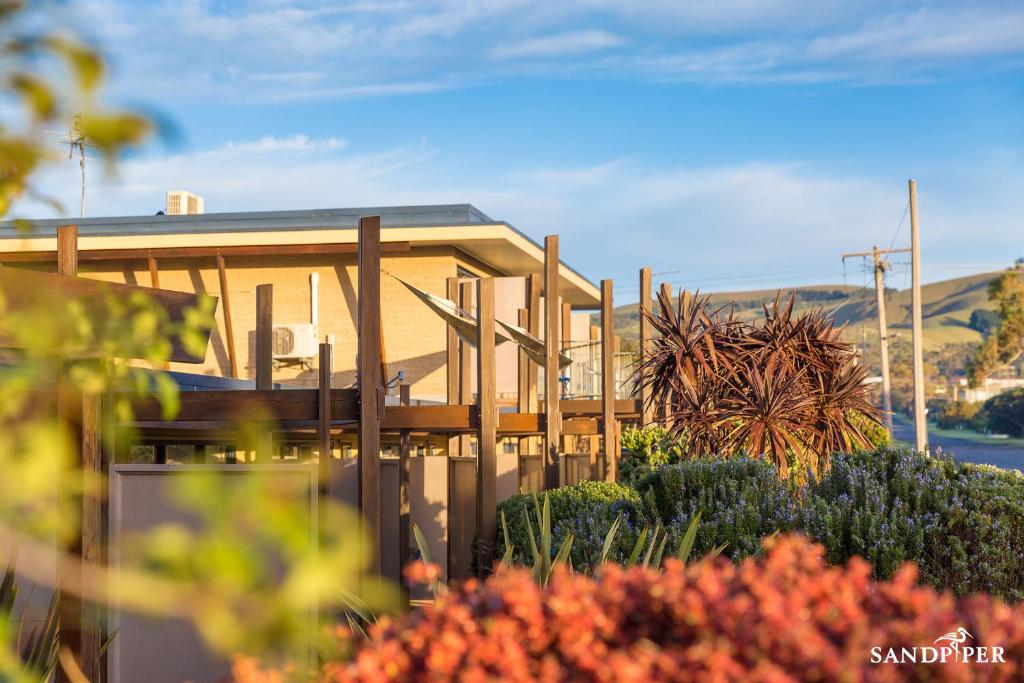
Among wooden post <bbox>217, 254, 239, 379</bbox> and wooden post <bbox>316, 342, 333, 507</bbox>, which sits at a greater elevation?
wooden post <bbox>217, 254, 239, 379</bbox>

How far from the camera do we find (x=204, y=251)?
19891 mm

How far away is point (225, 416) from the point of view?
7855 millimetres

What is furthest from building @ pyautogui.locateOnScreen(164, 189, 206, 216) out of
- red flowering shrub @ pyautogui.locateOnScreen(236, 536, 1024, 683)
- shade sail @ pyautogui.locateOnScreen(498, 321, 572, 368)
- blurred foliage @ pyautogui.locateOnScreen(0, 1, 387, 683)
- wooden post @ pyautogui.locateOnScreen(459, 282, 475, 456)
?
blurred foliage @ pyautogui.locateOnScreen(0, 1, 387, 683)

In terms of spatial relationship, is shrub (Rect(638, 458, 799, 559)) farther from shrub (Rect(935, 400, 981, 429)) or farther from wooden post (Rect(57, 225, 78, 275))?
shrub (Rect(935, 400, 981, 429))

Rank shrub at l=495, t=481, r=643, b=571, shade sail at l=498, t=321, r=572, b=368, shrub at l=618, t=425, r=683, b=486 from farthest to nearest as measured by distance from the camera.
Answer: shrub at l=618, t=425, r=683, b=486
shade sail at l=498, t=321, r=572, b=368
shrub at l=495, t=481, r=643, b=571

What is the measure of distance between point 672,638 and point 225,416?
18.4 ft

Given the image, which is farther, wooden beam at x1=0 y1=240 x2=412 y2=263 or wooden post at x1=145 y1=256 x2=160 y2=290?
wooden post at x1=145 y1=256 x2=160 y2=290

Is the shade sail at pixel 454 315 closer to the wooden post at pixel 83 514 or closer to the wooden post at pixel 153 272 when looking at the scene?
the wooden post at pixel 83 514

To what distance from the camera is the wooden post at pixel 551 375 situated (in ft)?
Answer: 39.9

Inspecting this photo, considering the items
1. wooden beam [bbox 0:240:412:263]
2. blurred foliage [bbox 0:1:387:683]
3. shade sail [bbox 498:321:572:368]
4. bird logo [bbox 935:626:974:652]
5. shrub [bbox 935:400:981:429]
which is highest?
wooden beam [bbox 0:240:412:263]

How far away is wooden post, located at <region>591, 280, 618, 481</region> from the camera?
13500mm

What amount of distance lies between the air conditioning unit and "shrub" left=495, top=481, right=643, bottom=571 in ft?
28.3

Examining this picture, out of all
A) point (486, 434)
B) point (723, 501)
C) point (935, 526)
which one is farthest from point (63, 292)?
point (935, 526)

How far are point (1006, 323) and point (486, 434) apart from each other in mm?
62810
